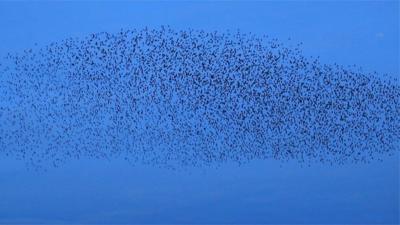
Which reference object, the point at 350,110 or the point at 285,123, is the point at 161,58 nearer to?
the point at 285,123

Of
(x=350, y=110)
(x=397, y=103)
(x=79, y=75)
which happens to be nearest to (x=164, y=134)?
(x=79, y=75)

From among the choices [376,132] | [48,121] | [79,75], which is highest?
[79,75]

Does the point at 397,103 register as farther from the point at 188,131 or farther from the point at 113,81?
the point at 113,81

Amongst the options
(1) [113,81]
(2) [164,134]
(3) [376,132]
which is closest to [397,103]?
(3) [376,132]

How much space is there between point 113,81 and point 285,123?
2349 millimetres

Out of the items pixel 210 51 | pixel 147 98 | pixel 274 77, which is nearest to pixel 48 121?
pixel 147 98

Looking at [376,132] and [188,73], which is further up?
[188,73]

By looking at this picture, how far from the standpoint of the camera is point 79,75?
7.22m

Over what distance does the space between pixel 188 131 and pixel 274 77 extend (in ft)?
4.37

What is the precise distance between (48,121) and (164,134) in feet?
5.16

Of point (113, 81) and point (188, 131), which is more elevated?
point (113, 81)

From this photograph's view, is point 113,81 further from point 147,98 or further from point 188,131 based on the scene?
point 188,131

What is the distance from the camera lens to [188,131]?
7.18m

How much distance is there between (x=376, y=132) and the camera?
23.2 ft
